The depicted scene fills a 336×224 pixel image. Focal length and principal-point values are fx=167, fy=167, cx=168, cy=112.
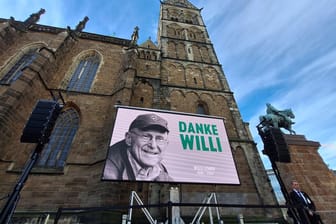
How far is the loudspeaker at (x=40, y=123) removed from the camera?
3.54 m

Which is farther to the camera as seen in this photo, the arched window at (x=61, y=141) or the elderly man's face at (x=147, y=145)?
the arched window at (x=61, y=141)

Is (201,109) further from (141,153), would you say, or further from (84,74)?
(84,74)

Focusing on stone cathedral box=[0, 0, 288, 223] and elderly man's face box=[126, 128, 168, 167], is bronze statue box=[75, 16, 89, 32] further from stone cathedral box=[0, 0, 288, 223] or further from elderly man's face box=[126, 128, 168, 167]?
elderly man's face box=[126, 128, 168, 167]

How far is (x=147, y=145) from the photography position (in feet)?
20.4

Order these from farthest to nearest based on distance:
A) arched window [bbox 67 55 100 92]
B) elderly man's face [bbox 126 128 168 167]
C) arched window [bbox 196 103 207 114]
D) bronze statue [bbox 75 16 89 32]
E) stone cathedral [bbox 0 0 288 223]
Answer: bronze statue [bbox 75 16 89 32] < arched window [bbox 196 103 207 114] < arched window [bbox 67 55 100 92] < stone cathedral [bbox 0 0 288 223] < elderly man's face [bbox 126 128 168 167]

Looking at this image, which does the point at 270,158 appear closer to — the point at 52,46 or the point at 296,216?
the point at 296,216

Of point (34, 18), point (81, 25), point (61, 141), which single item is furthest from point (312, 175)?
point (34, 18)

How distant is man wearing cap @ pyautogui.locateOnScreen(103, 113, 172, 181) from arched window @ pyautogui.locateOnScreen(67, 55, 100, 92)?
6.31 meters

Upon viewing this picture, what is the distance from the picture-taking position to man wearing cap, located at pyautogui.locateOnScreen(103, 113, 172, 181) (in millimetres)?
5559

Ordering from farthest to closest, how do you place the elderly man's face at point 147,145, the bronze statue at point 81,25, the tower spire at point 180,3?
the tower spire at point 180,3 < the bronze statue at point 81,25 < the elderly man's face at point 147,145

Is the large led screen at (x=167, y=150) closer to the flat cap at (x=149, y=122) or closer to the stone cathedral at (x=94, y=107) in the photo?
the flat cap at (x=149, y=122)

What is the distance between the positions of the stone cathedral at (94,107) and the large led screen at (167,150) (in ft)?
2.72

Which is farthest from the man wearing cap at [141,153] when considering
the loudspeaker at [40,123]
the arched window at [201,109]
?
the arched window at [201,109]

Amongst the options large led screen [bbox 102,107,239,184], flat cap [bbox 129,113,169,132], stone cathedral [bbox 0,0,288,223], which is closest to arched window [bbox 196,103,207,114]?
stone cathedral [bbox 0,0,288,223]
